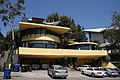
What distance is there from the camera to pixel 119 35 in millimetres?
36719

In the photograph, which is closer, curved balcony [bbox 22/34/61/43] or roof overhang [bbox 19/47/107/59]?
roof overhang [bbox 19/47/107/59]

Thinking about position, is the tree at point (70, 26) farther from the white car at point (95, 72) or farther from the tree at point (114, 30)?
the white car at point (95, 72)

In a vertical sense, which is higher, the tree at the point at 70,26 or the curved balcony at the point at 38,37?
the tree at the point at 70,26

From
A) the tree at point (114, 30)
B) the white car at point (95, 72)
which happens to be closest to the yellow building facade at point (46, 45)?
the tree at point (114, 30)

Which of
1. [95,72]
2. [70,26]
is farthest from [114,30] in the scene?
[70,26]

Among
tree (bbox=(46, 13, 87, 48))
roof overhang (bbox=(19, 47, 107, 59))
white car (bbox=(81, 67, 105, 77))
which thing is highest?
tree (bbox=(46, 13, 87, 48))

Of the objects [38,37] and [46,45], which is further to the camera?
[46,45]

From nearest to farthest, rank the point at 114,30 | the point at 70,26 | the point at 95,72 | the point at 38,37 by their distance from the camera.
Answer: the point at 95,72
the point at 114,30
the point at 38,37
the point at 70,26

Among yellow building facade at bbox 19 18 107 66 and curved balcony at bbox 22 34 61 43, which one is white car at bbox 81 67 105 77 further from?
curved balcony at bbox 22 34 61 43

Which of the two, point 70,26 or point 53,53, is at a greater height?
point 70,26

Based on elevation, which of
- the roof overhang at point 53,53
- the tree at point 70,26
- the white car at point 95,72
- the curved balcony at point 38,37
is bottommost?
the white car at point 95,72

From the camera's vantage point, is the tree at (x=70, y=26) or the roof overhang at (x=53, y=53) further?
the tree at (x=70, y=26)

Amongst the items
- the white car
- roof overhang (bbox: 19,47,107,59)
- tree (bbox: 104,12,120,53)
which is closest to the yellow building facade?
roof overhang (bbox: 19,47,107,59)

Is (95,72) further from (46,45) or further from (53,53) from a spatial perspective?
(46,45)
